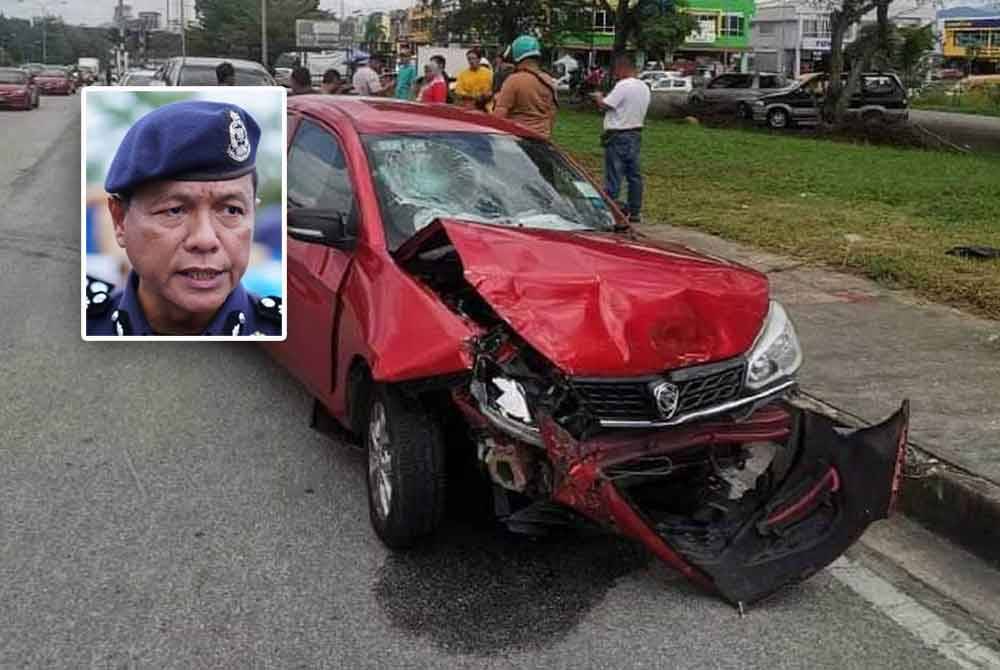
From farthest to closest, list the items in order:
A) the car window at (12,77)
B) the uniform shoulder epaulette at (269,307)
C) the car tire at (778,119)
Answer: the car window at (12,77) < the car tire at (778,119) < the uniform shoulder epaulette at (269,307)

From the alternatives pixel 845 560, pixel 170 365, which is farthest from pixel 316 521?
pixel 170 365

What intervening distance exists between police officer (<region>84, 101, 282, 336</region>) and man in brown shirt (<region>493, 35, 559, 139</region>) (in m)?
6.91

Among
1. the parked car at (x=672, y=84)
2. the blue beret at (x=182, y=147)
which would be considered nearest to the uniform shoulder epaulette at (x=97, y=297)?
the blue beret at (x=182, y=147)

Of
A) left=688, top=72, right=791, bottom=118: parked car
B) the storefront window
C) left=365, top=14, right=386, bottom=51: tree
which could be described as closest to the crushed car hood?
left=688, top=72, right=791, bottom=118: parked car

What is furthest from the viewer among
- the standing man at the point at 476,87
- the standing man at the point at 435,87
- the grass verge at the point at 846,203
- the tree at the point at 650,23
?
the tree at the point at 650,23

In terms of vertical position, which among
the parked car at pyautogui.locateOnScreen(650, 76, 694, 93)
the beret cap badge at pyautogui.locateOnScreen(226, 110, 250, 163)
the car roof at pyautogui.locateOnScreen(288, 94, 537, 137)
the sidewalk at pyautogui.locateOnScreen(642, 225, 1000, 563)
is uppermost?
the parked car at pyautogui.locateOnScreen(650, 76, 694, 93)

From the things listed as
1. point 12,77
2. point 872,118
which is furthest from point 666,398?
point 12,77

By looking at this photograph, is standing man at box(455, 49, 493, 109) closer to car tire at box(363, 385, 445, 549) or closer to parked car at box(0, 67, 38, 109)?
car tire at box(363, 385, 445, 549)

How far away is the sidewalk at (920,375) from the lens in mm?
4801

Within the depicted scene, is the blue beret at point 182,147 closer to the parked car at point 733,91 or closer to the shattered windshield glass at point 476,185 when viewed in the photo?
the shattered windshield glass at point 476,185

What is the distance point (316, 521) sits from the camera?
4.69 m

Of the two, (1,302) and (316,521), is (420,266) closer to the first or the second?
(316,521)

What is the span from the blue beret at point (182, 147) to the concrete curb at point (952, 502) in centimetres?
311

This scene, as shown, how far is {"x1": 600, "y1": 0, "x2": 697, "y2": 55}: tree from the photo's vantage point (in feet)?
131
